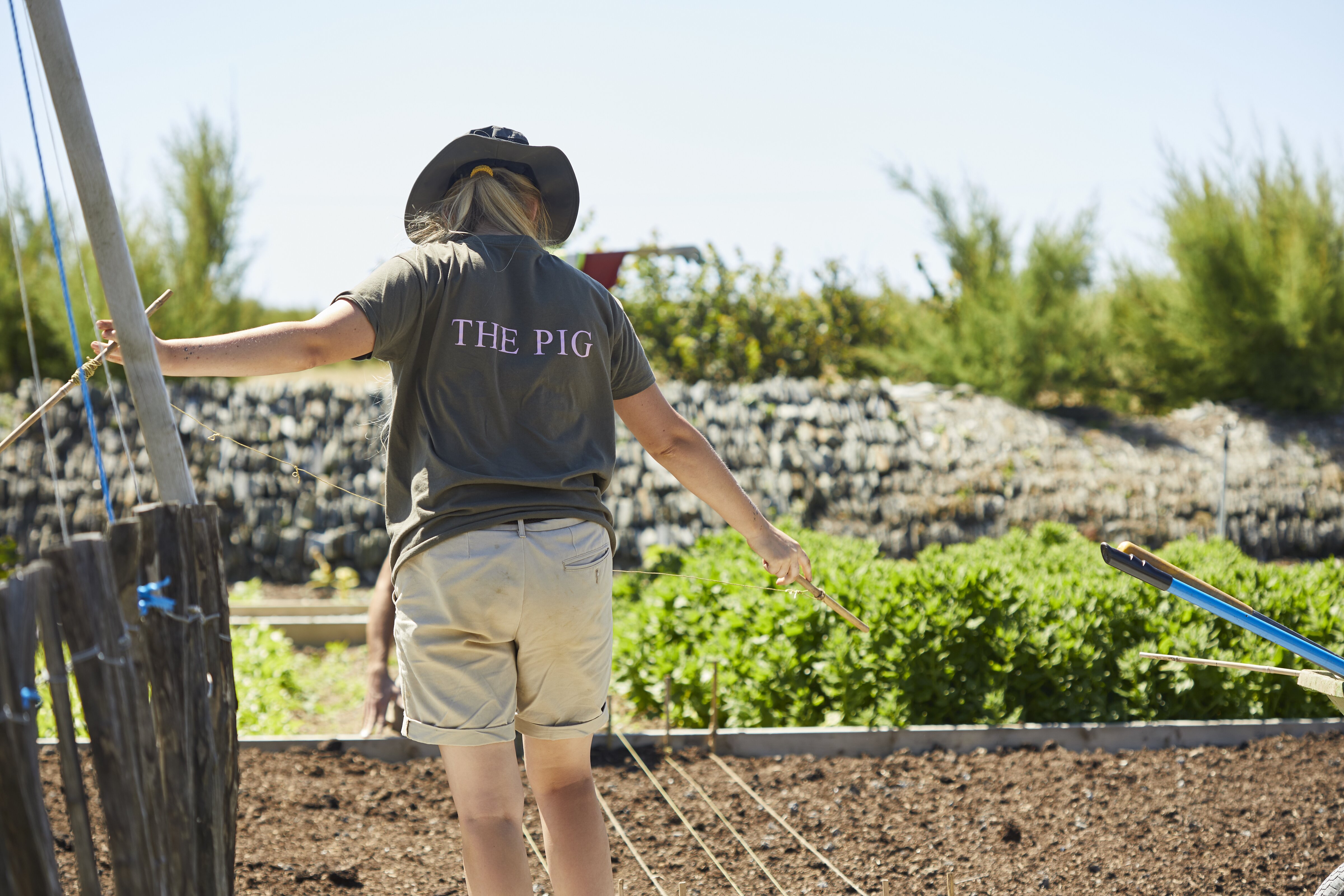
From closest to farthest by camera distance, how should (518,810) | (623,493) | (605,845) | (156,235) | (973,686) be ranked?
1. (518,810)
2. (605,845)
3. (973,686)
4. (623,493)
5. (156,235)

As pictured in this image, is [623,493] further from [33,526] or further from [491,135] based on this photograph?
[491,135]

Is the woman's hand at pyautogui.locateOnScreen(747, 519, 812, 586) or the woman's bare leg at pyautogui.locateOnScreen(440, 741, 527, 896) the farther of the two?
the woman's hand at pyautogui.locateOnScreen(747, 519, 812, 586)

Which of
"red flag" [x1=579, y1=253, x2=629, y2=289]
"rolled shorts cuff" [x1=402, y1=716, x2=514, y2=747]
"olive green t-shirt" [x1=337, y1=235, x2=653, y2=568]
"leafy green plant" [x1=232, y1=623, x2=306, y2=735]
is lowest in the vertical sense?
"leafy green plant" [x1=232, y1=623, x2=306, y2=735]

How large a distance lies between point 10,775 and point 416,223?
1221 mm

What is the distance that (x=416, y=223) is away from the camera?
6.44 ft

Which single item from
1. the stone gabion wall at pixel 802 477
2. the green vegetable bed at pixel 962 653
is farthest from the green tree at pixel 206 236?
the green vegetable bed at pixel 962 653

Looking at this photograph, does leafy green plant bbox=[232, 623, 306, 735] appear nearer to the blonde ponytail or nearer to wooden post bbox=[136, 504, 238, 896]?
wooden post bbox=[136, 504, 238, 896]

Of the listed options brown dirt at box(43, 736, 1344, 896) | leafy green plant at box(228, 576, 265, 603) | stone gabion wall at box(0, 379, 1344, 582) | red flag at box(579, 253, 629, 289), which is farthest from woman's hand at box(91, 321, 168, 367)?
stone gabion wall at box(0, 379, 1344, 582)

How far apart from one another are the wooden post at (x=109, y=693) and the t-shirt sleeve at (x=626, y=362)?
3.18 feet

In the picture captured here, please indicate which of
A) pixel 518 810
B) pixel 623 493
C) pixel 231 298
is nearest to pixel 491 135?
pixel 518 810

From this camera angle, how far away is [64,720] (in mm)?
1232

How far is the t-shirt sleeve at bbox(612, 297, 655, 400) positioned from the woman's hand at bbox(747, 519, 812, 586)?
42 centimetres

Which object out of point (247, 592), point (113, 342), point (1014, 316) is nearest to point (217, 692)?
point (113, 342)

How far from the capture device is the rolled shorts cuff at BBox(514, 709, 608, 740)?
1.81 meters
